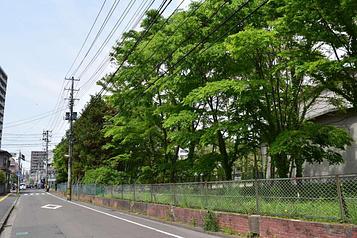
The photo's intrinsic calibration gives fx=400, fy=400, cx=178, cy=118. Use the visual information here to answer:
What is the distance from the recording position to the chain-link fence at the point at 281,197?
962 centimetres

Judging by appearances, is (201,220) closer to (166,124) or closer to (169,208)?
(169,208)

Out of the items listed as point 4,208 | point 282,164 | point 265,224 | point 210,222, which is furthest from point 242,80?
point 4,208

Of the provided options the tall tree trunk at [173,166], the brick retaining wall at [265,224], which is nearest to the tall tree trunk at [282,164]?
the brick retaining wall at [265,224]

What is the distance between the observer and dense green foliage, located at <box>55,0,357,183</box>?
14570mm

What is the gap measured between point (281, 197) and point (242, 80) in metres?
7.24

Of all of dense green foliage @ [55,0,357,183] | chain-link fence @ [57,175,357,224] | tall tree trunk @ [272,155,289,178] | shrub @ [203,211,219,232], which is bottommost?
shrub @ [203,211,219,232]

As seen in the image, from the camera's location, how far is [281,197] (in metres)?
11.8

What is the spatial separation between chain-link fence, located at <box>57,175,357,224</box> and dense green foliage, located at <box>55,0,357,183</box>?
10.7 ft

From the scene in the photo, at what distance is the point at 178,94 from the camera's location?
23.2 m

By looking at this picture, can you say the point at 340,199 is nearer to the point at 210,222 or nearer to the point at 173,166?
the point at 210,222

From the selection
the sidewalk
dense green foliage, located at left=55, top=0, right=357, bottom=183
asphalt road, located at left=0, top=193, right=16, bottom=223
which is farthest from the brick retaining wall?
asphalt road, located at left=0, top=193, right=16, bottom=223

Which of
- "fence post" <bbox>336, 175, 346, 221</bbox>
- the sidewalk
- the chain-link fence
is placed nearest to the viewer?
"fence post" <bbox>336, 175, 346, 221</bbox>

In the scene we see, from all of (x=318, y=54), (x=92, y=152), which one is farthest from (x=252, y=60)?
(x=92, y=152)

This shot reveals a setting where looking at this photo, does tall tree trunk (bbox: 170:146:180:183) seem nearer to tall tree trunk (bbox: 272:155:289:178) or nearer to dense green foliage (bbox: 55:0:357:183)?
dense green foliage (bbox: 55:0:357:183)
